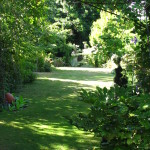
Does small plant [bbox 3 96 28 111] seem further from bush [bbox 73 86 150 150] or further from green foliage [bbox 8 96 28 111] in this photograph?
bush [bbox 73 86 150 150]

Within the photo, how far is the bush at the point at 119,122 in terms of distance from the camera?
2334mm

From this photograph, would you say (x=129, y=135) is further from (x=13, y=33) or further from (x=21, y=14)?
(x=13, y=33)

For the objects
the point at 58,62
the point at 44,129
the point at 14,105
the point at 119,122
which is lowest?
the point at 44,129

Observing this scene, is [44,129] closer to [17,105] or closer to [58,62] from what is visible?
[17,105]

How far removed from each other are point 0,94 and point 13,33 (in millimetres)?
1781

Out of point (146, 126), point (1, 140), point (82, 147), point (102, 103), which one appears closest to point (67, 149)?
point (82, 147)

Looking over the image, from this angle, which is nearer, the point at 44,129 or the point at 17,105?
the point at 44,129

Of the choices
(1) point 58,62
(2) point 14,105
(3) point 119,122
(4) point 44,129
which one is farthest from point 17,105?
(1) point 58,62

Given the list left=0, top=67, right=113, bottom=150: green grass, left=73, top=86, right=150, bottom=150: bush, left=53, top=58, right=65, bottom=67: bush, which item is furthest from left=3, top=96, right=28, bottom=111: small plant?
left=53, top=58, right=65, bottom=67: bush

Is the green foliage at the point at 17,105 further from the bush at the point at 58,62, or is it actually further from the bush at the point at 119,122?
the bush at the point at 58,62

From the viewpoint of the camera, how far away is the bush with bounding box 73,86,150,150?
2334 millimetres

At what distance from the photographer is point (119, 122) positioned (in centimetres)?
248

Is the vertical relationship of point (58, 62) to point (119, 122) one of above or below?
above

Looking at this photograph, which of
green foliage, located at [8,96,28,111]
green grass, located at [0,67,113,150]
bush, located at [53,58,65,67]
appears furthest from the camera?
bush, located at [53,58,65,67]
